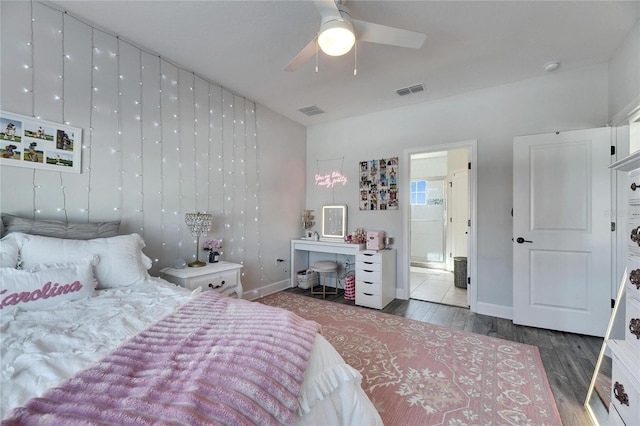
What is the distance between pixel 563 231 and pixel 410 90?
2.18m

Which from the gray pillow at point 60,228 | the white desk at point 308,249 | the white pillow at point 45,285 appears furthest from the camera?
the white desk at point 308,249

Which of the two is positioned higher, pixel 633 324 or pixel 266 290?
pixel 633 324

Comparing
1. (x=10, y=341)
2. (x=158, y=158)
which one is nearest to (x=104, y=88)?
(x=158, y=158)

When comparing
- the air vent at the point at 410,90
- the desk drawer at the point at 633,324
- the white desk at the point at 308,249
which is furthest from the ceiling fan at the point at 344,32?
the white desk at the point at 308,249

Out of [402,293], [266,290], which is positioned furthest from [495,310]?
[266,290]

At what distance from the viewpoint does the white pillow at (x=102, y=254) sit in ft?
5.24

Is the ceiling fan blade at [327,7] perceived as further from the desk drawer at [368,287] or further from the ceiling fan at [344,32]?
the desk drawer at [368,287]

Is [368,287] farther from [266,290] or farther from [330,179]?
[330,179]

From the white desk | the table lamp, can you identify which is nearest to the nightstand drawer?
the table lamp

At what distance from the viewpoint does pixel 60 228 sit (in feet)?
6.08

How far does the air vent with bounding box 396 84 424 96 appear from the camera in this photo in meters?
3.10

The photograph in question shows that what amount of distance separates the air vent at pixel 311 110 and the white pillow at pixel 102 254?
2.69 metres

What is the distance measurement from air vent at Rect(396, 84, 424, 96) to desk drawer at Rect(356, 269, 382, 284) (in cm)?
220

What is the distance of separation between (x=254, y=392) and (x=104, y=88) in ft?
8.73
